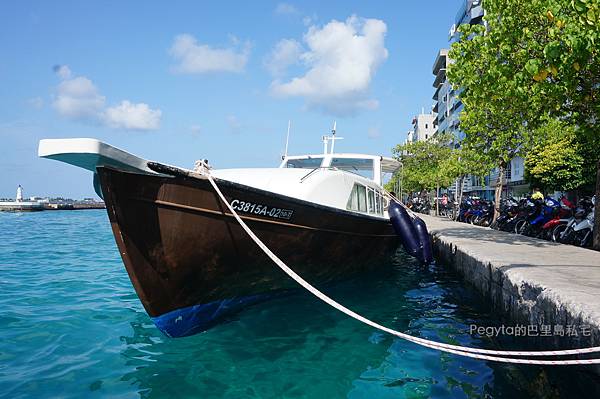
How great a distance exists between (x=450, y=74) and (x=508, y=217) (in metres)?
7.26

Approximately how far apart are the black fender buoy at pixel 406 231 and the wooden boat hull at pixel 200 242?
10.5 feet

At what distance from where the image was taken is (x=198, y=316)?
568 centimetres

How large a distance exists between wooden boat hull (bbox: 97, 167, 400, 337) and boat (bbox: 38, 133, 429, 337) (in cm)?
1

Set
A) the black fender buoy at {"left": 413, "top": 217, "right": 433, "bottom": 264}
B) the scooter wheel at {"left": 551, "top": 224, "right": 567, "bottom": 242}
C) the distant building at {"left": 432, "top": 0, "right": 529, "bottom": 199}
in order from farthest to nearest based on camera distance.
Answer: the distant building at {"left": 432, "top": 0, "right": 529, "bottom": 199}
the scooter wheel at {"left": 551, "top": 224, "right": 567, "bottom": 242}
the black fender buoy at {"left": 413, "top": 217, "right": 433, "bottom": 264}

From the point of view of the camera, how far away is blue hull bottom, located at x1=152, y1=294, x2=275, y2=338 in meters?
5.32

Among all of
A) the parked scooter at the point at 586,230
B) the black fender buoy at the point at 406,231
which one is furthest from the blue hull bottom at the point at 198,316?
the parked scooter at the point at 586,230

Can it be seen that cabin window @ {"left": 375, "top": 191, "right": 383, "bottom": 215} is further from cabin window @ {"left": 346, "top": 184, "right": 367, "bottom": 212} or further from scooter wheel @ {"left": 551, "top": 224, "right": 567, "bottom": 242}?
scooter wheel @ {"left": 551, "top": 224, "right": 567, "bottom": 242}

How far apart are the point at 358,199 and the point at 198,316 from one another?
4276 mm

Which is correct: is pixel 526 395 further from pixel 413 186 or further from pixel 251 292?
pixel 413 186

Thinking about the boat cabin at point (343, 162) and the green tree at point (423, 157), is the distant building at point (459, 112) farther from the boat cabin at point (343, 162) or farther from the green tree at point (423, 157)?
the boat cabin at point (343, 162)

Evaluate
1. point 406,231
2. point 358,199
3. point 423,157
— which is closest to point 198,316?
point 358,199

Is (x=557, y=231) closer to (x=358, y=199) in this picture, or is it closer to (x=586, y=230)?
(x=586, y=230)

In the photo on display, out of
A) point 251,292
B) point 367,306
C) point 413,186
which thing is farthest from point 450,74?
point 413,186

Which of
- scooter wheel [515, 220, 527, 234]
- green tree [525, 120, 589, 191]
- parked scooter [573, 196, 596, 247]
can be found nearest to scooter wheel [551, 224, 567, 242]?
parked scooter [573, 196, 596, 247]
